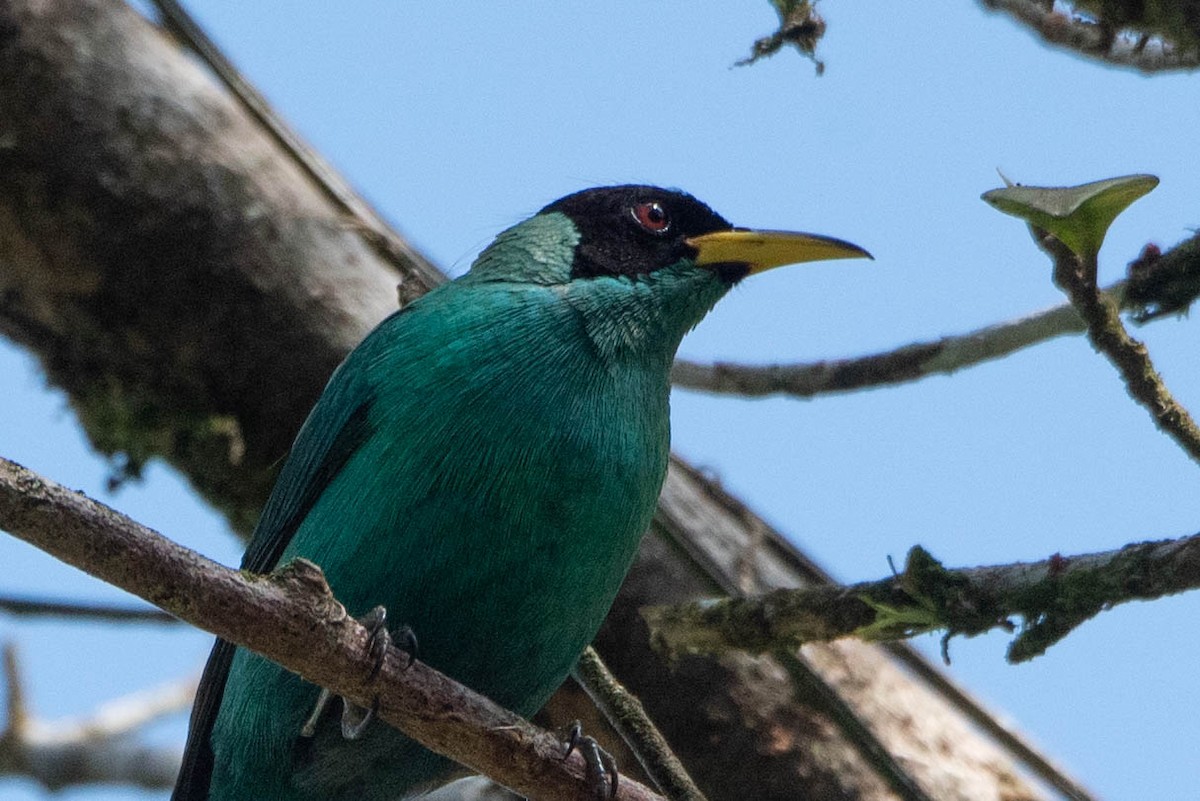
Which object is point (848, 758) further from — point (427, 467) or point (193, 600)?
point (193, 600)

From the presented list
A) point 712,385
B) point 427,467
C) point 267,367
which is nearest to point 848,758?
point 712,385

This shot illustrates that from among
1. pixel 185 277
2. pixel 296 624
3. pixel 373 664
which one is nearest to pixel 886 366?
pixel 373 664

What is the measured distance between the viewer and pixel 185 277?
6125mm

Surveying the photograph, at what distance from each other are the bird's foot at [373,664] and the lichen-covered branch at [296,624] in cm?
2

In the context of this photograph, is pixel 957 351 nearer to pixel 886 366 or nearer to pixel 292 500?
pixel 886 366

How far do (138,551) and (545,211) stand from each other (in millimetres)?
2986

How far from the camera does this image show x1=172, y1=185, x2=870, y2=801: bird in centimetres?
422

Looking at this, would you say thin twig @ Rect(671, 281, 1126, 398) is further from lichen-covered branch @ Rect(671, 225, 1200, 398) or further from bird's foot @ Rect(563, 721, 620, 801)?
bird's foot @ Rect(563, 721, 620, 801)

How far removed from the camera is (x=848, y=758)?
18.5 ft

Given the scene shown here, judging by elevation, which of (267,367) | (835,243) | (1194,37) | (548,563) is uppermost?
(1194,37)

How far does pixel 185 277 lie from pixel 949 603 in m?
3.38

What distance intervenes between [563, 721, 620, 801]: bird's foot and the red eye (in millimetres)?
1883

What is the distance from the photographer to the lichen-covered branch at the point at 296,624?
111 inches

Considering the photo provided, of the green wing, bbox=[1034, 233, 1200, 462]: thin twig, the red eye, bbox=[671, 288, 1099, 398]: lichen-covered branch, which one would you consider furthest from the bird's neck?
bbox=[1034, 233, 1200, 462]: thin twig
